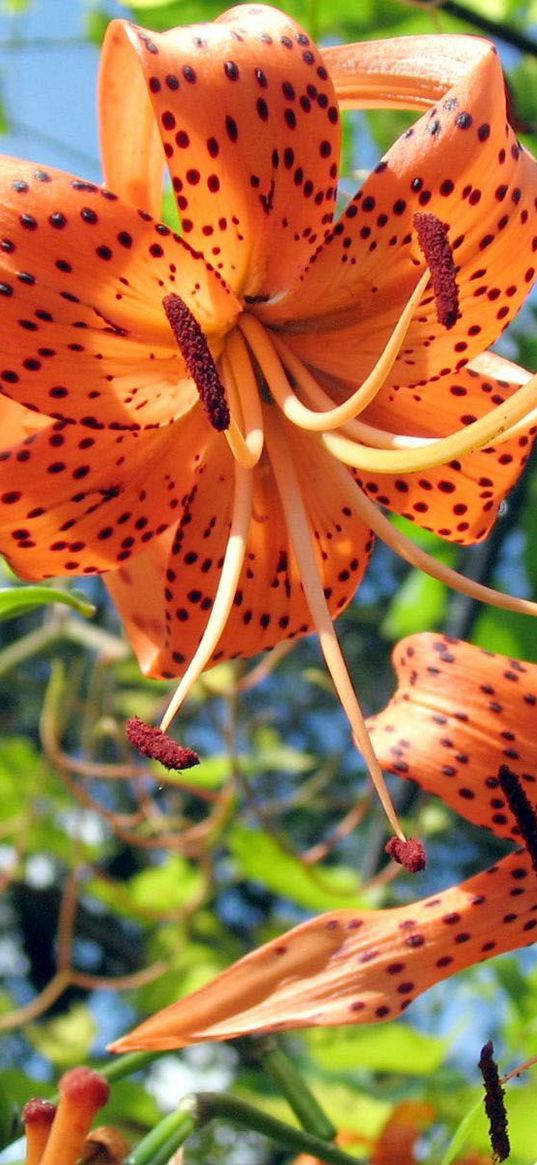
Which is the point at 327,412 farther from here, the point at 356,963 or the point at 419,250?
the point at 356,963

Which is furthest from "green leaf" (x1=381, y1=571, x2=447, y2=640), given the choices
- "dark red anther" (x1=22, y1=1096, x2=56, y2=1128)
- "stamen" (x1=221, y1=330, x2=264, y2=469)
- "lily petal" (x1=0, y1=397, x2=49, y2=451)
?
"dark red anther" (x1=22, y1=1096, x2=56, y2=1128)

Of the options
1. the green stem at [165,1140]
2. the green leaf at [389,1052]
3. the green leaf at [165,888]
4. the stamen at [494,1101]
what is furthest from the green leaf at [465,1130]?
the green leaf at [165,888]

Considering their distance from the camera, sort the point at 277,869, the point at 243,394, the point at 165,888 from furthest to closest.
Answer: the point at 165,888
the point at 277,869
the point at 243,394

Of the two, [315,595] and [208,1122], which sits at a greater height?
[315,595]

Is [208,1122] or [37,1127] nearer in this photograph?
[37,1127]

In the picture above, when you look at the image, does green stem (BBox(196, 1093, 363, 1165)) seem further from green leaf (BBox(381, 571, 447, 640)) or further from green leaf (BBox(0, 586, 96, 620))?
green leaf (BBox(381, 571, 447, 640))

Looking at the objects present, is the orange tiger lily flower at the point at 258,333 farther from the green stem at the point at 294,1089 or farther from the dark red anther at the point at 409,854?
the green stem at the point at 294,1089

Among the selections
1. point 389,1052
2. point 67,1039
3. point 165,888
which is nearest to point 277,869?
point 389,1052
